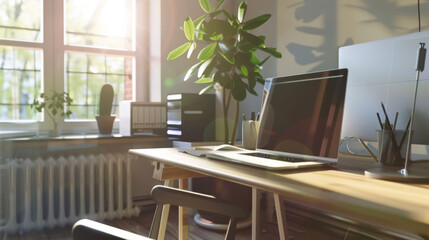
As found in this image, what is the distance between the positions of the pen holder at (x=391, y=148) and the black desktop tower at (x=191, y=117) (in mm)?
1976

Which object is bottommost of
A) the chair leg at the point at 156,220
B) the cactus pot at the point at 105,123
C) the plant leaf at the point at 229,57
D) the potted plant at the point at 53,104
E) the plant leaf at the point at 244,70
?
the chair leg at the point at 156,220

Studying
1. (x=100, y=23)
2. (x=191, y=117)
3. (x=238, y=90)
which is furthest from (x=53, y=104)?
A: (x=238, y=90)

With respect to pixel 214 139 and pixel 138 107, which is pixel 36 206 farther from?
pixel 214 139

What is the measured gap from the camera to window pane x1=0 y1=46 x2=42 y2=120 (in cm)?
309

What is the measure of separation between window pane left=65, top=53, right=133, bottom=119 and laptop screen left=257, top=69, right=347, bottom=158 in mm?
2330

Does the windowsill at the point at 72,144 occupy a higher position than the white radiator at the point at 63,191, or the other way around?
the windowsill at the point at 72,144

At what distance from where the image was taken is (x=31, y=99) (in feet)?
10.5

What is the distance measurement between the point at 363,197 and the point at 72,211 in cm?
256

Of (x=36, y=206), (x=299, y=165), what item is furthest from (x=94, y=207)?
(x=299, y=165)

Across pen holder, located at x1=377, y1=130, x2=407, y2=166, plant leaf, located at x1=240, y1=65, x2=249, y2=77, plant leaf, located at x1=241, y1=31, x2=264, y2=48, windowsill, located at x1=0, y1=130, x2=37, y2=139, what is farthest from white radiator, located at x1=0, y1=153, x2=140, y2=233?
pen holder, located at x1=377, y1=130, x2=407, y2=166

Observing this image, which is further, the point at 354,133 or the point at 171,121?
the point at 171,121

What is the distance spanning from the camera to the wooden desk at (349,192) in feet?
2.14

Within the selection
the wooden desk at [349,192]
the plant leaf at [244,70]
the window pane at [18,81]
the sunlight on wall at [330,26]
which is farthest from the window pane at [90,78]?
the wooden desk at [349,192]

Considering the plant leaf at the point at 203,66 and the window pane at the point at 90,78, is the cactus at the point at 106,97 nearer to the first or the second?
the window pane at the point at 90,78
